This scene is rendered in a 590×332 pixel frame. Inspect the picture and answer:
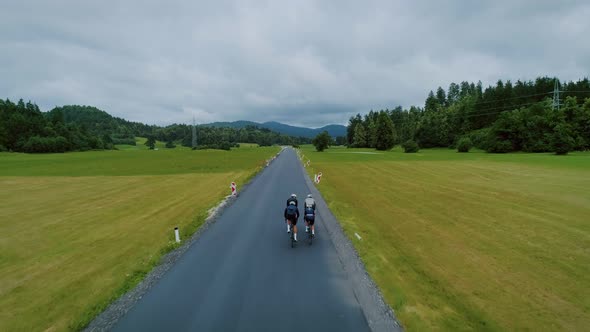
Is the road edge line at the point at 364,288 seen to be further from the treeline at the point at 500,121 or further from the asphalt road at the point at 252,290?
the treeline at the point at 500,121

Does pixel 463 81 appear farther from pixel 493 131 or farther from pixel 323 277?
pixel 323 277

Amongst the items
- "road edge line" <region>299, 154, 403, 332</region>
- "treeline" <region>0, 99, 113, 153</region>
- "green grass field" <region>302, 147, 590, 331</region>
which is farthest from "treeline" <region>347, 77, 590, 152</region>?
"treeline" <region>0, 99, 113, 153</region>

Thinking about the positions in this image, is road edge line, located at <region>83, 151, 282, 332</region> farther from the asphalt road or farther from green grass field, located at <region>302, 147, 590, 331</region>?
green grass field, located at <region>302, 147, 590, 331</region>

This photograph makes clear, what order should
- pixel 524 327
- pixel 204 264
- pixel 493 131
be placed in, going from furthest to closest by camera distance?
pixel 493 131
pixel 204 264
pixel 524 327

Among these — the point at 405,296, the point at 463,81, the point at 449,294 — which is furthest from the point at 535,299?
the point at 463,81

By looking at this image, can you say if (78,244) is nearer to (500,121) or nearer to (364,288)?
(364,288)
